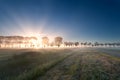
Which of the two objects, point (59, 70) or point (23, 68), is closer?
point (59, 70)

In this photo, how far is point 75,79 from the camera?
52.0 ft

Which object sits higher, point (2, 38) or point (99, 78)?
point (2, 38)

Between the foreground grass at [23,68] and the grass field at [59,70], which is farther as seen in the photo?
the foreground grass at [23,68]

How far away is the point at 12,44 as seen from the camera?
19450cm

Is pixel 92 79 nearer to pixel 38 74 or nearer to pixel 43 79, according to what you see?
pixel 43 79

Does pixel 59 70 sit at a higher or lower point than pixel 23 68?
lower

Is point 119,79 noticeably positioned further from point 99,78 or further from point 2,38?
point 2,38

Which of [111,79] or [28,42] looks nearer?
[111,79]

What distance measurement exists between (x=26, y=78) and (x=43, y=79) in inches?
78.0

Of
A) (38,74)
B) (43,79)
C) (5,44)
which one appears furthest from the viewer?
(5,44)

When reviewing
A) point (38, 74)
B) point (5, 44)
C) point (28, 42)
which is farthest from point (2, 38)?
point (38, 74)

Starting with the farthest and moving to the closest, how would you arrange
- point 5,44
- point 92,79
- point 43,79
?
point 5,44
point 43,79
point 92,79

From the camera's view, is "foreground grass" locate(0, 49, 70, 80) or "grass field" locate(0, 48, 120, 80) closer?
"grass field" locate(0, 48, 120, 80)

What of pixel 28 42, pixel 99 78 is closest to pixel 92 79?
pixel 99 78
